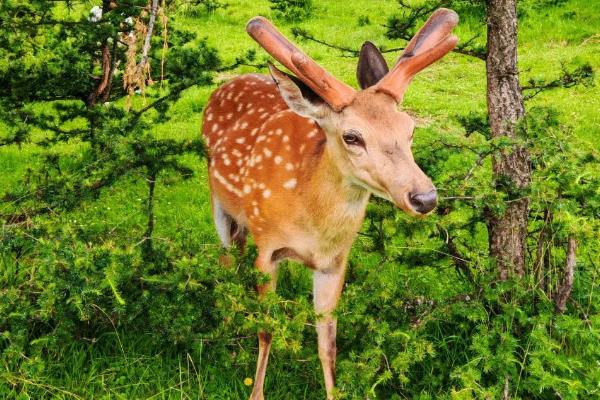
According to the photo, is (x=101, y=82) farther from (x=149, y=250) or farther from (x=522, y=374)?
(x=522, y=374)

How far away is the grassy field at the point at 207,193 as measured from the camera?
4.28 meters

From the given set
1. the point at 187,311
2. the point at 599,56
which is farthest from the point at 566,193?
the point at 599,56

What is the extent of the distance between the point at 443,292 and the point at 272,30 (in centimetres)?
249

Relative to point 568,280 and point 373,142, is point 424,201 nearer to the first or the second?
point 373,142

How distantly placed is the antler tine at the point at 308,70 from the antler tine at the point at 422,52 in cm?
20

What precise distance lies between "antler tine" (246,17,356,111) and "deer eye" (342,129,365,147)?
16 centimetres

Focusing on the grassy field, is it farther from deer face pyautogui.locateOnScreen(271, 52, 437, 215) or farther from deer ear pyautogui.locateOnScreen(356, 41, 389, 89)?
deer face pyautogui.locateOnScreen(271, 52, 437, 215)

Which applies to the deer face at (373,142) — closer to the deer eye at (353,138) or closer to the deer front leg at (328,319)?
the deer eye at (353,138)

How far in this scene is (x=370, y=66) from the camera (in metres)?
4.12

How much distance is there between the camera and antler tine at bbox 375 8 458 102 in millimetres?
3738

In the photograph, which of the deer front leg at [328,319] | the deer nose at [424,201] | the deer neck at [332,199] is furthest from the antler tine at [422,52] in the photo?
the deer front leg at [328,319]

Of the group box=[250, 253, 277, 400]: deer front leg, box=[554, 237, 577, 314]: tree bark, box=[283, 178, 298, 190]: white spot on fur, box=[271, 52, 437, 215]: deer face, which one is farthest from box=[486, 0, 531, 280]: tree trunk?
box=[250, 253, 277, 400]: deer front leg

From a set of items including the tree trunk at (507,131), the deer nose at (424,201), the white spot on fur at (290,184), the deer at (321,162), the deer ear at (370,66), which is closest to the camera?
the deer nose at (424,201)

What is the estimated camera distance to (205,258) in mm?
4023
